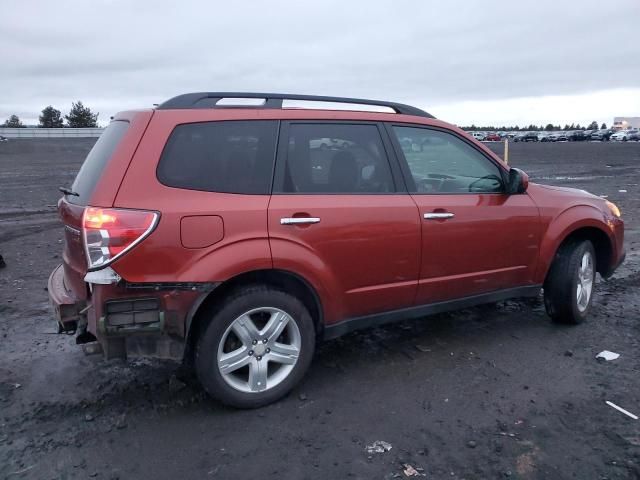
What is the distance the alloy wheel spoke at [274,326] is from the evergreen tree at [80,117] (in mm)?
96784

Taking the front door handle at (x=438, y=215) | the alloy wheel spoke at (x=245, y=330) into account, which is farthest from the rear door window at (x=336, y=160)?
the alloy wheel spoke at (x=245, y=330)

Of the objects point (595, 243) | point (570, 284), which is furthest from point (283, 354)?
point (595, 243)

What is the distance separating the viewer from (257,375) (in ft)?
12.3

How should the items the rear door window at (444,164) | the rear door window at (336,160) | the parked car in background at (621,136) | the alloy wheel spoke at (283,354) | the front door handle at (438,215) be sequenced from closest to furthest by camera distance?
1. the alloy wheel spoke at (283,354)
2. the rear door window at (336,160)
3. the front door handle at (438,215)
4. the rear door window at (444,164)
5. the parked car in background at (621,136)

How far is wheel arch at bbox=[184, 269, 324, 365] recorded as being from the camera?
141 inches

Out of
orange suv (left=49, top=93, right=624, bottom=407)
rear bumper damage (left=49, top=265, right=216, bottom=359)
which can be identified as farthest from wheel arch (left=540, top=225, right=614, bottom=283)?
rear bumper damage (left=49, top=265, right=216, bottom=359)

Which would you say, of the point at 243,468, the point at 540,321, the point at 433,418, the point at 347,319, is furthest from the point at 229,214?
the point at 540,321

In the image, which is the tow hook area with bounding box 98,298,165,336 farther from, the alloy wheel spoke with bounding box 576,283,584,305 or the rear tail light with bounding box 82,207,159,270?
the alloy wheel spoke with bounding box 576,283,584,305

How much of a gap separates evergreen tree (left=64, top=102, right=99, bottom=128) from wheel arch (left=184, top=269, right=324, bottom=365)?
96646 mm

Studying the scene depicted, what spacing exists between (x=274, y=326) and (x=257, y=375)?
329mm

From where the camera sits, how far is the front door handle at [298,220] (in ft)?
12.1

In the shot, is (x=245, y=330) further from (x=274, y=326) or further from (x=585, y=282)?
(x=585, y=282)

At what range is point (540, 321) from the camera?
5.42 metres

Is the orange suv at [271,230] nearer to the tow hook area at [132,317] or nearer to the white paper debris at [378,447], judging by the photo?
the tow hook area at [132,317]
